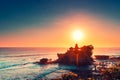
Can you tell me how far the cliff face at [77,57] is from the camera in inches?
4621

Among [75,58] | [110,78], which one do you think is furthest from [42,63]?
[110,78]

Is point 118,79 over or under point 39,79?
over

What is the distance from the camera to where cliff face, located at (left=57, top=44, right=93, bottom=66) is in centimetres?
11736

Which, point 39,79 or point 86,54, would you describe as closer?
point 39,79

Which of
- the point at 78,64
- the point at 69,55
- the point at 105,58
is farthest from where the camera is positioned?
the point at 105,58

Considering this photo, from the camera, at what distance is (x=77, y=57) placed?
11850 centimetres

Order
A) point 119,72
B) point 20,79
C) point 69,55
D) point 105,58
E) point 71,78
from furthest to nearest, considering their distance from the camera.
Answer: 1. point 105,58
2. point 69,55
3. point 20,79
4. point 119,72
5. point 71,78

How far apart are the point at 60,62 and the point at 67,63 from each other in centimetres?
579

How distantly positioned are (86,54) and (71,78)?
3586 inches

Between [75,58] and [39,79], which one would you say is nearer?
[39,79]

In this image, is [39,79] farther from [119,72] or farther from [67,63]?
[67,63]

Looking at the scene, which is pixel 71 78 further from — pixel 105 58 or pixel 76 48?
pixel 105 58

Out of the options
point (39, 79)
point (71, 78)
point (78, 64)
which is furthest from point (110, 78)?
point (78, 64)

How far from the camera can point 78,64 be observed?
114500mm
